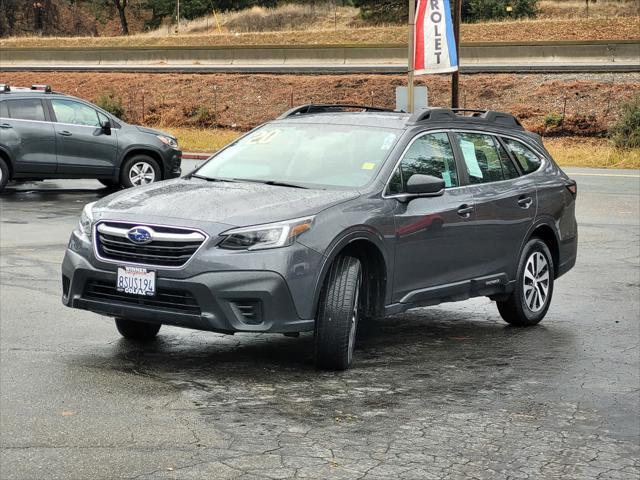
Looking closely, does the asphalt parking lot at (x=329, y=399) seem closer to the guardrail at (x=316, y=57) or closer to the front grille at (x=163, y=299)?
the front grille at (x=163, y=299)

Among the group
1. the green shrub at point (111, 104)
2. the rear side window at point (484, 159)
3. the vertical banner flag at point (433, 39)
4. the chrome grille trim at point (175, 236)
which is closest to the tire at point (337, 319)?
the chrome grille trim at point (175, 236)

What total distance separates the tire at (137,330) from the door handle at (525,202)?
3084 mm

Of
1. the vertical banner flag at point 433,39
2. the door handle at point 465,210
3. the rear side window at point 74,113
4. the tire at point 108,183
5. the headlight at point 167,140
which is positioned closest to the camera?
the door handle at point 465,210

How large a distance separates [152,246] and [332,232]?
3.78 ft

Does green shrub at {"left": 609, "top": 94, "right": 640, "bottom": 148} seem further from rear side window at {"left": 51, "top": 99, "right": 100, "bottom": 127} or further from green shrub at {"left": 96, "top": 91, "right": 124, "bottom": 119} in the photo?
rear side window at {"left": 51, "top": 99, "right": 100, "bottom": 127}

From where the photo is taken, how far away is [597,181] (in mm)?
25266

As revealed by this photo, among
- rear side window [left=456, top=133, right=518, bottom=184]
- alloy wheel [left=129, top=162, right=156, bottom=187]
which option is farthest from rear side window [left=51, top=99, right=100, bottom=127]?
rear side window [left=456, top=133, right=518, bottom=184]

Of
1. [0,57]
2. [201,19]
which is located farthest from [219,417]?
[201,19]

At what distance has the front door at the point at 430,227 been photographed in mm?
8562

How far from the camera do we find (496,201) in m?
9.56

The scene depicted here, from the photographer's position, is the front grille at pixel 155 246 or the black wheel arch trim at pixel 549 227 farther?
the black wheel arch trim at pixel 549 227

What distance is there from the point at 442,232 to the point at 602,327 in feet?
6.24

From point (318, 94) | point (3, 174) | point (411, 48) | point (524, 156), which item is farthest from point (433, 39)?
point (318, 94)

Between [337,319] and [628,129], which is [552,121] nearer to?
[628,129]
